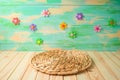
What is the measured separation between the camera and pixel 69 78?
→ 1429mm

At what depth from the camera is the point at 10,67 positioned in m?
1.65

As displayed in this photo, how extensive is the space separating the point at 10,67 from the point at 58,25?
822 mm

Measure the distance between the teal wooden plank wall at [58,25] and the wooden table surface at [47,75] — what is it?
183 mm

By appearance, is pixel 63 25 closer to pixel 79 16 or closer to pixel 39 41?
pixel 79 16

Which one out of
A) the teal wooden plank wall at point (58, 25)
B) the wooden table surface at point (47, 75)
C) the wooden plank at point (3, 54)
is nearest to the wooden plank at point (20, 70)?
the wooden table surface at point (47, 75)

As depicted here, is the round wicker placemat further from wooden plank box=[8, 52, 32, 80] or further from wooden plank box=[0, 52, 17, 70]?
wooden plank box=[0, 52, 17, 70]

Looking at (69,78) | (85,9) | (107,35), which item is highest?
(85,9)

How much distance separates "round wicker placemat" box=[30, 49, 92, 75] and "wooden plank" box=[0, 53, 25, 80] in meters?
0.18

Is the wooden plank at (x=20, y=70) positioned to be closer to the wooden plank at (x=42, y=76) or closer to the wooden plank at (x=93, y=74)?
the wooden plank at (x=42, y=76)

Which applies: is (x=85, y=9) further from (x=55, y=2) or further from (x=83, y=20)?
(x=55, y=2)

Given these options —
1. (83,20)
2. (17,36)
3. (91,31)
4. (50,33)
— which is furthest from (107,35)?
(17,36)

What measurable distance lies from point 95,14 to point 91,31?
22 cm

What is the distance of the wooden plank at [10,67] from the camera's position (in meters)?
1.47

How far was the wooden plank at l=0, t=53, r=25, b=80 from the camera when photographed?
1.47 m
